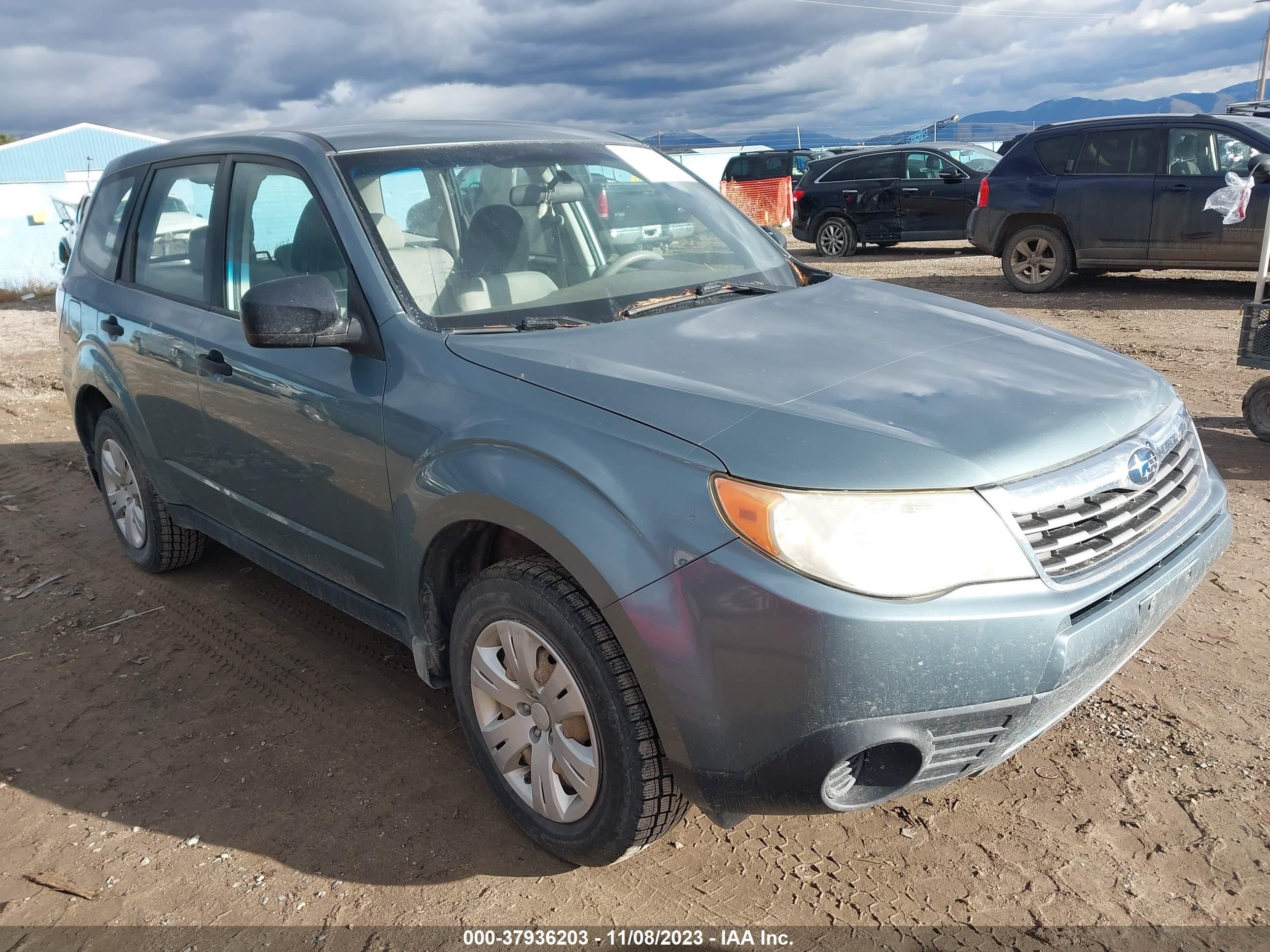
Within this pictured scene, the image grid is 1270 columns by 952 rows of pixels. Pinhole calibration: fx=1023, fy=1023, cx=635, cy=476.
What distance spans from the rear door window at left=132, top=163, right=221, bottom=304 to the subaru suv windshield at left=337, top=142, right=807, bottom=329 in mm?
915

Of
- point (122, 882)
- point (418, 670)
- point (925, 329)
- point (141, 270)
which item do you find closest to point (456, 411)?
point (418, 670)

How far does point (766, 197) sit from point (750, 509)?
66.3 feet

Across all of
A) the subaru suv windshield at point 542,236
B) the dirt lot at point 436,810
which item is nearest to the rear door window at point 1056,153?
the dirt lot at point 436,810

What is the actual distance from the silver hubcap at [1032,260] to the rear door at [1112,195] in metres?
0.29

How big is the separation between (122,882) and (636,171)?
2797 millimetres

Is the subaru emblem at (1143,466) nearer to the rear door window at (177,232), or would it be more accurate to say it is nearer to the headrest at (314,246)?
the headrest at (314,246)

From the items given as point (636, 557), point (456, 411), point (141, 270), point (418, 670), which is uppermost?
point (141, 270)

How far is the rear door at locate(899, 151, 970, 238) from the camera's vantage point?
14.8 metres

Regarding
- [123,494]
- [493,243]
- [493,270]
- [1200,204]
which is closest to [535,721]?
[493,270]

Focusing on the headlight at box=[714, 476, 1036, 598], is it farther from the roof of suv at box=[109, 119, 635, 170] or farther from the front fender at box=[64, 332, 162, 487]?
the front fender at box=[64, 332, 162, 487]

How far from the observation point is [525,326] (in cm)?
285

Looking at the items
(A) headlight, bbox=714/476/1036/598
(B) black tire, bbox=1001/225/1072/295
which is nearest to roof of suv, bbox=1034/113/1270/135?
(B) black tire, bbox=1001/225/1072/295

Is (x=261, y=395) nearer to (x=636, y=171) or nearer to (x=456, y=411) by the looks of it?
(x=456, y=411)

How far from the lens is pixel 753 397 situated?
7.64ft
